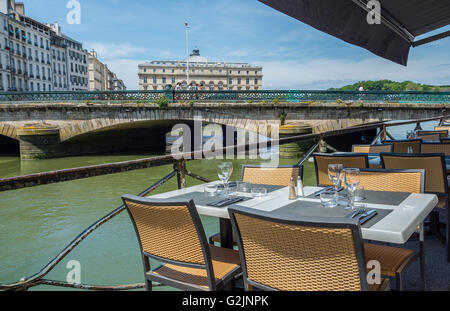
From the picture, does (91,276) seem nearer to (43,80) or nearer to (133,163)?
(133,163)

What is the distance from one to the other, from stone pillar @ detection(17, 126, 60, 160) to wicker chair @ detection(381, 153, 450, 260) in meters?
17.1

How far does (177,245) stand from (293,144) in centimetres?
1534

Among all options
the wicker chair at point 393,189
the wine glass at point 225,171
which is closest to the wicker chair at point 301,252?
the wicker chair at point 393,189

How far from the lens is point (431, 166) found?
124 inches

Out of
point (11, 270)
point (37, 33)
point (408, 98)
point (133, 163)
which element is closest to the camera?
point (133, 163)

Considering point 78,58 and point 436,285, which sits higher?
point 78,58

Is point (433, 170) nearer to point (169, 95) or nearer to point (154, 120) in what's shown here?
point (169, 95)

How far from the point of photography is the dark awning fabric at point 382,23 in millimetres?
2750

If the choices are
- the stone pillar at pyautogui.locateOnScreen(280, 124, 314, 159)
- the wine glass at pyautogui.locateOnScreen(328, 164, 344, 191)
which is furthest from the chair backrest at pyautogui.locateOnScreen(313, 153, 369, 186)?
the stone pillar at pyautogui.locateOnScreen(280, 124, 314, 159)

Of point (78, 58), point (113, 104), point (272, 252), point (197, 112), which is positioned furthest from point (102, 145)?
point (78, 58)

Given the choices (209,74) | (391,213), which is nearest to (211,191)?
(391,213)

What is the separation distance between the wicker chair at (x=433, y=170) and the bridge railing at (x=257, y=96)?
44.1ft
